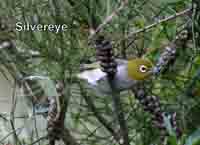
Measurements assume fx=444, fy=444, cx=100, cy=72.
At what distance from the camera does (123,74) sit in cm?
114

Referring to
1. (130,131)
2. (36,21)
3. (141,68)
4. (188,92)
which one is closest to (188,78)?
(188,92)

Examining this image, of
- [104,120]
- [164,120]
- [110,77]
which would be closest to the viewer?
[110,77]

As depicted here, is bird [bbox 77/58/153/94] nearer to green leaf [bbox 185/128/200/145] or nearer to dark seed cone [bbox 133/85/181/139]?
dark seed cone [bbox 133/85/181/139]

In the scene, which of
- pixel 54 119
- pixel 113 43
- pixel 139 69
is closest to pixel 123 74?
pixel 139 69

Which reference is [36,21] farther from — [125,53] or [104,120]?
[104,120]

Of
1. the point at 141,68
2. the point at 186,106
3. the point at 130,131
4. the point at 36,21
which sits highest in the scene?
the point at 36,21

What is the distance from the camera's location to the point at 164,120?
109cm

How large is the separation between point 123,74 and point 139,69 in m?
0.08

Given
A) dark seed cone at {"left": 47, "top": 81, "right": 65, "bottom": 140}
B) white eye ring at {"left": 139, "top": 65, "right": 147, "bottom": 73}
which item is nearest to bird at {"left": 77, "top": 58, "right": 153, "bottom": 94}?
white eye ring at {"left": 139, "top": 65, "right": 147, "bottom": 73}

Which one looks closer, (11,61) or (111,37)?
(111,37)

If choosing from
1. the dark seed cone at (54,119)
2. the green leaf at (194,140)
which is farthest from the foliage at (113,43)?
the green leaf at (194,140)

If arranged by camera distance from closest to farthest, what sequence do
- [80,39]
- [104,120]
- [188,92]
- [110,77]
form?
[110,77], [188,92], [80,39], [104,120]

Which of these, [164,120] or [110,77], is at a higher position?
[110,77]

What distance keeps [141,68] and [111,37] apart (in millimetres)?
139
